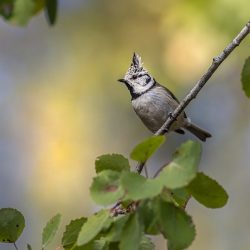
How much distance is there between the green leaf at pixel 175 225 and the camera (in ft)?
2.82

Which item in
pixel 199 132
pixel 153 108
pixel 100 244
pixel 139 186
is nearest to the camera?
pixel 139 186

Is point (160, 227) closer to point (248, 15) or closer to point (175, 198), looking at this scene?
point (175, 198)

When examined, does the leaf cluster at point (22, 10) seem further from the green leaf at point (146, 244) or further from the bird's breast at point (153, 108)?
the bird's breast at point (153, 108)

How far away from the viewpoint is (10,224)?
1.11m

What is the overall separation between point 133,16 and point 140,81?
143 inches

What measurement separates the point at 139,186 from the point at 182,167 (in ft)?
0.18

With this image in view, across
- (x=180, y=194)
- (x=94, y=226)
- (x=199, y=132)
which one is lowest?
(x=94, y=226)

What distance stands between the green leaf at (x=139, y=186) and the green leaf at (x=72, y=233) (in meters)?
0.22

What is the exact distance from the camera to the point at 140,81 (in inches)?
135

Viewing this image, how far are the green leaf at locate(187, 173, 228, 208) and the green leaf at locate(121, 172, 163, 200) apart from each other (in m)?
0.09

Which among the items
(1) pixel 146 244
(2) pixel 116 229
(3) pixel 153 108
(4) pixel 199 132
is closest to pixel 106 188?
(2) pixel 116 229

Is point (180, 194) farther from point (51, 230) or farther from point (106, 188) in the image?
point (51, 230)

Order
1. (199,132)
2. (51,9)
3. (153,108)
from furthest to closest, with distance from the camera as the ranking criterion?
(199,132)
(153,108)
(51,9)

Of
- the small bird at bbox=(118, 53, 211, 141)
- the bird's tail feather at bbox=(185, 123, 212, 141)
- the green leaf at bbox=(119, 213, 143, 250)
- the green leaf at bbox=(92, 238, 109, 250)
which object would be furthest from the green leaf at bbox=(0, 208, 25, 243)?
the bird's tail feather at bbox=(185, 123, 212, 141)
